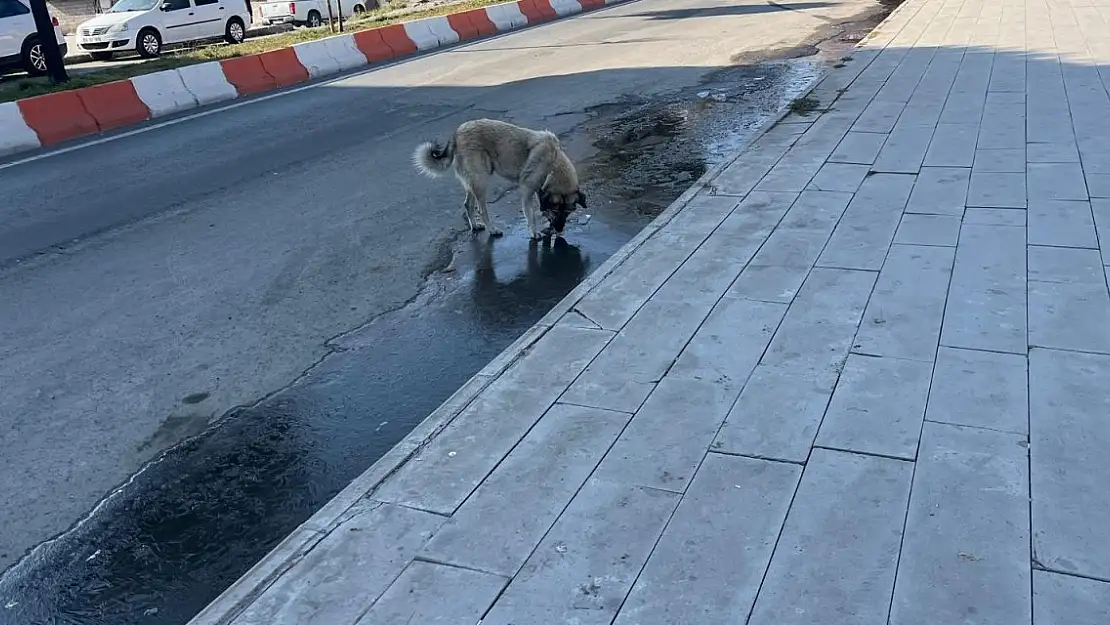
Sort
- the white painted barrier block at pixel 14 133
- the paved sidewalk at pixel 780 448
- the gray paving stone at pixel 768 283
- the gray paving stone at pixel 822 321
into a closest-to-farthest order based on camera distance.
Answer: the paved sidewalk at pixel 780 448, the gray paving stone at pixel 822 321, the gray paving stone at pixel 768 283, the white painted barrier block at pixel 14 133

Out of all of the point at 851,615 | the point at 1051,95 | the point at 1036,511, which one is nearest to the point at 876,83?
the point at 1051,95

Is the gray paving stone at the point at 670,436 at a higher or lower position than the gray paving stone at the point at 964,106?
lower

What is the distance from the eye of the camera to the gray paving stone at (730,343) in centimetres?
479

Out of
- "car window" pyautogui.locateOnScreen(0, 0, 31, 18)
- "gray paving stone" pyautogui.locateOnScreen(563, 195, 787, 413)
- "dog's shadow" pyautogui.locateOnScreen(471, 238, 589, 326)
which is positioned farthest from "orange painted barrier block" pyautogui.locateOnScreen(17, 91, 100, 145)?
"gray paving stone" pyautogui.locateOnScreen(563, 195, 787, 413)

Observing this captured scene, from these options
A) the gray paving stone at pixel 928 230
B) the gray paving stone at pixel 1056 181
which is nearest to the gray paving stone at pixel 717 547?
the gray paving stone at pixel 928 230

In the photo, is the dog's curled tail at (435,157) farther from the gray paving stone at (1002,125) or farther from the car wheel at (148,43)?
the car wheel at (148,43)

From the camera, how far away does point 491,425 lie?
4.46 meters

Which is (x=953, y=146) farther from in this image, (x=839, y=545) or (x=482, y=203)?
(x=839, y=545)

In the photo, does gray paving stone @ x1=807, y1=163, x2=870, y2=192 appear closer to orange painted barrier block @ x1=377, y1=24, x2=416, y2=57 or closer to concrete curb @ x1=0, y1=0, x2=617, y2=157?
concrete curb @ x1=0, y1=0, x2=617, y2=157

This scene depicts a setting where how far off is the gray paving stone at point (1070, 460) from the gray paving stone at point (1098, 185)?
312cm

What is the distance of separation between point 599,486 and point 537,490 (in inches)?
10.4

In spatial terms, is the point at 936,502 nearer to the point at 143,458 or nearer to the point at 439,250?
the point at 143,458

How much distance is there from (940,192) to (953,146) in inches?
65.6

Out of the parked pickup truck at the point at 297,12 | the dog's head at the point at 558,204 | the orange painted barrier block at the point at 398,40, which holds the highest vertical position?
the parked pickup truck at the point at 297,12
